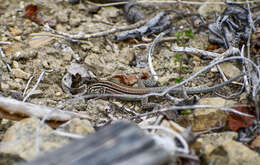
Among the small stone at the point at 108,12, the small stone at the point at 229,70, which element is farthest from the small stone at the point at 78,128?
the small stone at the point at 108,12

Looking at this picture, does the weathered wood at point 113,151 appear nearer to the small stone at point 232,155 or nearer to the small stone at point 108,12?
the small stone at point 232,155

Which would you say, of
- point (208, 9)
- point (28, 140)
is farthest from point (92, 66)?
point (208, 9)

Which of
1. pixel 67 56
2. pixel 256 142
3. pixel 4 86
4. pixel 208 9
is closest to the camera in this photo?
pixel 256 142

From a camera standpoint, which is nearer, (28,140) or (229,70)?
(28,140)

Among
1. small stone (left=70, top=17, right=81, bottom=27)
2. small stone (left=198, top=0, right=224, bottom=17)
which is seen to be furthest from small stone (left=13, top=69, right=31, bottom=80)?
small stone (left=198, top=0, right=224, bottom=17)

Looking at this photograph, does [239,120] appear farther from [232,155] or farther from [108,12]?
[108,12]

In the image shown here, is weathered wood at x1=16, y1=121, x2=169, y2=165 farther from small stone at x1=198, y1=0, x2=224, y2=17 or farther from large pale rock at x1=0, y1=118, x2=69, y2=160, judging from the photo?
small stone at x1=198, y1=0, x2=224, y2=17

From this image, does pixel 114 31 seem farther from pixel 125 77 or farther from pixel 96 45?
pixel 125 77
